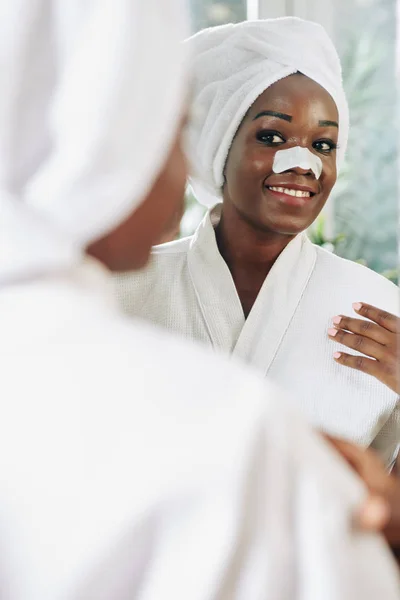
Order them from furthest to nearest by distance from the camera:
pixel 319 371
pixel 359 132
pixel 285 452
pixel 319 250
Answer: pixel 359 132 → pixel 319 250 → pixel 319 371 → pixel 285 452

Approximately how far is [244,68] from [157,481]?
2.54 feet

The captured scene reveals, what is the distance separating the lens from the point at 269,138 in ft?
3.55

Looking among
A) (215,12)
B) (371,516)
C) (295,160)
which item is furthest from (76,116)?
(215,12)

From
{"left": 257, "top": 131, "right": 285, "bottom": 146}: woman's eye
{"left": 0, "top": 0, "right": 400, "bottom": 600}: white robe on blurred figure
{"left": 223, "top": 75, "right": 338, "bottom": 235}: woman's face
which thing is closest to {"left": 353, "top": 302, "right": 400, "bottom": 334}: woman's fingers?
{"left": 223, "top": 75, "right": 338, "bottom": 235}: woman's face

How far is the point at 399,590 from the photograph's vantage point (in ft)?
1.67

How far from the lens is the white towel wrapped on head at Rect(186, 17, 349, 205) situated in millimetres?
1062

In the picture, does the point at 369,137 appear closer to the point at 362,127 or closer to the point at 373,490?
the point at 362,127

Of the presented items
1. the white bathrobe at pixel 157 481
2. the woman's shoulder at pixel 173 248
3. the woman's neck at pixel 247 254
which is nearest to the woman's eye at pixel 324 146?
the woman's neck at pixel 247 254

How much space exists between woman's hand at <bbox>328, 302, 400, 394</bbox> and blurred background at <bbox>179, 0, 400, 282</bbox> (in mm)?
723

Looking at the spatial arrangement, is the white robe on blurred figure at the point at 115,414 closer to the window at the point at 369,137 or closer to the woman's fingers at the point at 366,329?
the woman's fingers at the point at 366,329

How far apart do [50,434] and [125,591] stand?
0.35 ft

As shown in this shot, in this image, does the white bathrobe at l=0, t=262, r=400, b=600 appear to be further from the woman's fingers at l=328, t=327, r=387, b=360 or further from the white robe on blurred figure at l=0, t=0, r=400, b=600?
the woman's fingers at l=328, t=327, r=387, b=360

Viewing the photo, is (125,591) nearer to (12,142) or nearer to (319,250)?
(12,142)

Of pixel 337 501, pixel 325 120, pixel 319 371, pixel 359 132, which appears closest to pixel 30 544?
pixel 337 501
